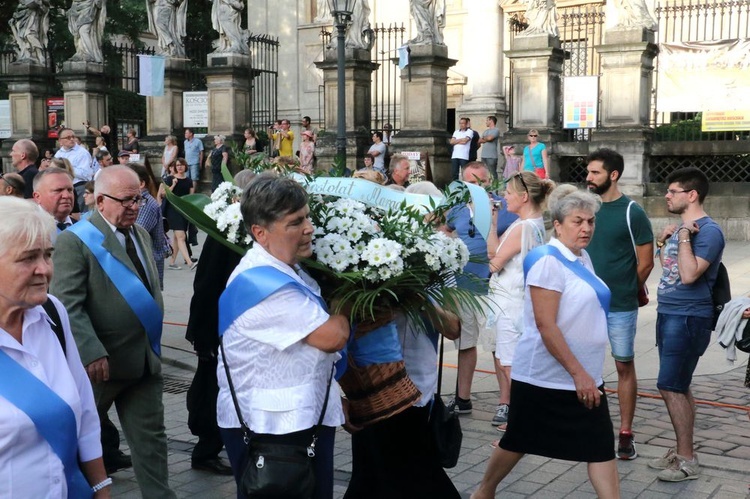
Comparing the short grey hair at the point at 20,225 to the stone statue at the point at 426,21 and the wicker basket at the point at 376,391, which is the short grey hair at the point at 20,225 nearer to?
the wicker basket at the point at 376,391

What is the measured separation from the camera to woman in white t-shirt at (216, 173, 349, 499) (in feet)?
11.5

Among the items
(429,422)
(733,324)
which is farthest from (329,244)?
(733,324)

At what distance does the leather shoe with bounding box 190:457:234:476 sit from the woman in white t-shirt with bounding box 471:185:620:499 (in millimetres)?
1954

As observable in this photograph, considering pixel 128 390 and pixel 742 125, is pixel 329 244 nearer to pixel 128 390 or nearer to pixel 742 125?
pixel 128 390

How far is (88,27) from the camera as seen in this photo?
82.7 feet

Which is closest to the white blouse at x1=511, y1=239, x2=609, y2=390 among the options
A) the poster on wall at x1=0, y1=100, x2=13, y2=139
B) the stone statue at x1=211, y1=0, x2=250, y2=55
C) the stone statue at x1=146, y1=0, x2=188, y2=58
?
the stone statue at x1=211, y1=0, x2=250, y2=55

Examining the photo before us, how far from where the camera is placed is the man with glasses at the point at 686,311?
19.1ft

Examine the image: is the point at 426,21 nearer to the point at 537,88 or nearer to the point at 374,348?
the point at 537,88

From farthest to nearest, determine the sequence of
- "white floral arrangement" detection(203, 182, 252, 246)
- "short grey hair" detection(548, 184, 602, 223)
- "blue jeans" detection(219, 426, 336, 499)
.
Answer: "short grey hair" detection(548, 184, 602, 223)
"white floral arrangement" detection(203, 182, 252, 246)
"blue jeans" detection(219, 426, 336, 499)

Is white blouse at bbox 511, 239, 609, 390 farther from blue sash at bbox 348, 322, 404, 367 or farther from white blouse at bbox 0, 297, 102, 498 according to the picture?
white blouse at bbox 0, 297, 102, 498

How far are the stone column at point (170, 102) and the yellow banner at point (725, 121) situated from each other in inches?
500

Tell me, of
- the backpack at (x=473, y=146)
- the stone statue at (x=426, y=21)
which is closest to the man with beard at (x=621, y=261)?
the backpack at (x=473, y=146)

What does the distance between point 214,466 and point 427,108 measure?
1434 cm

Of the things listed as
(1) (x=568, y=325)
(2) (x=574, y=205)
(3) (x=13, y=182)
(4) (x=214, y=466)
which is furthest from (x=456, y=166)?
(1) (x=568, y=325)
